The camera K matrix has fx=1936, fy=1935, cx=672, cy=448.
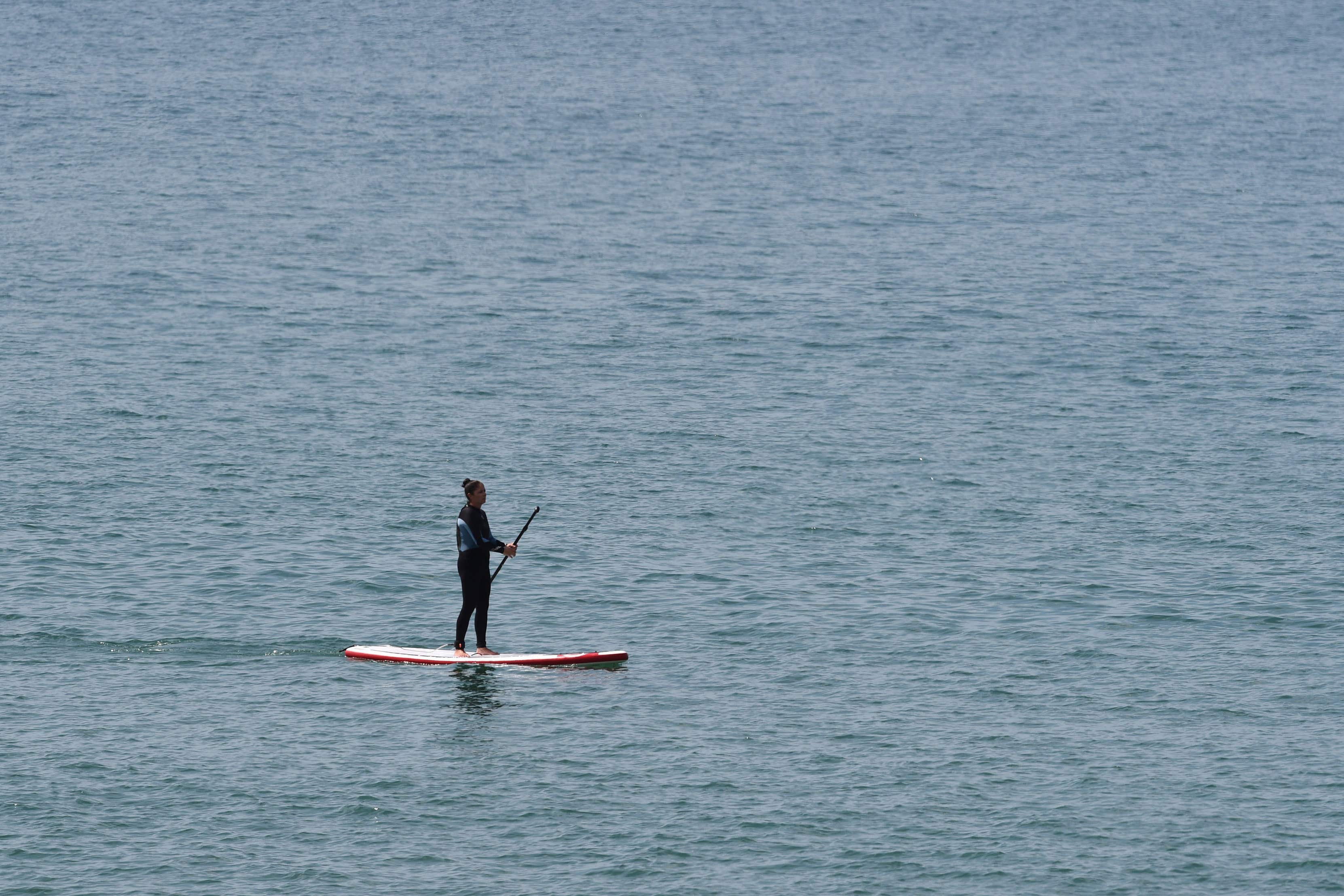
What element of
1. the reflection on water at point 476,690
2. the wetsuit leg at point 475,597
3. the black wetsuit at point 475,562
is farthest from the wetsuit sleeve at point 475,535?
the reflection on water at point 476,690

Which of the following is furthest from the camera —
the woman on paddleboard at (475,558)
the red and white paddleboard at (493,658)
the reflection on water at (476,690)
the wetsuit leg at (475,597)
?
the red and white paddleboard at (493,658)

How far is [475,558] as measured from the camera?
2745 centimetres

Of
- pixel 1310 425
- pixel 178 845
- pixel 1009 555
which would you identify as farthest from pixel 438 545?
pixel 1310 425

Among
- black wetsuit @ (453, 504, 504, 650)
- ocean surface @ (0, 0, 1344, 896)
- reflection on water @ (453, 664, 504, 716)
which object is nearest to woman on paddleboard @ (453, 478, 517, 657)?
black wetsuit @ (453, 504, 504, 650)

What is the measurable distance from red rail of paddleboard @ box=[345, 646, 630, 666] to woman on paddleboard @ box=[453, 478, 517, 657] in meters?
0.15

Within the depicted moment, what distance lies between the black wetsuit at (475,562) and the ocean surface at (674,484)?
0.84 metres

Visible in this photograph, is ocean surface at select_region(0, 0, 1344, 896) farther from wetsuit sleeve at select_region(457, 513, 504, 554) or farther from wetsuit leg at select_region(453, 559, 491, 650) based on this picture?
wetsuit sleeve at select_region(457, 513, 504, 554)

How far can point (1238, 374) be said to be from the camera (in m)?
50.8

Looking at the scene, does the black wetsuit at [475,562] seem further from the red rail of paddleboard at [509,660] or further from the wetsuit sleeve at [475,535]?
the red rail of paddleboard at [509,660]

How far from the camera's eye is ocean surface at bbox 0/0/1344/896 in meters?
22.4

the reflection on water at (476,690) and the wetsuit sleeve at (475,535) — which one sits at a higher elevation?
the wetsuit sleeve at (475,535)

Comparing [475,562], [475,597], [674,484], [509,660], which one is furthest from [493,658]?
[674,484]

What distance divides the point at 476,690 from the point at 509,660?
1.05 metres

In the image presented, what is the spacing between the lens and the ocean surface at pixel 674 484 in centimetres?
2242
